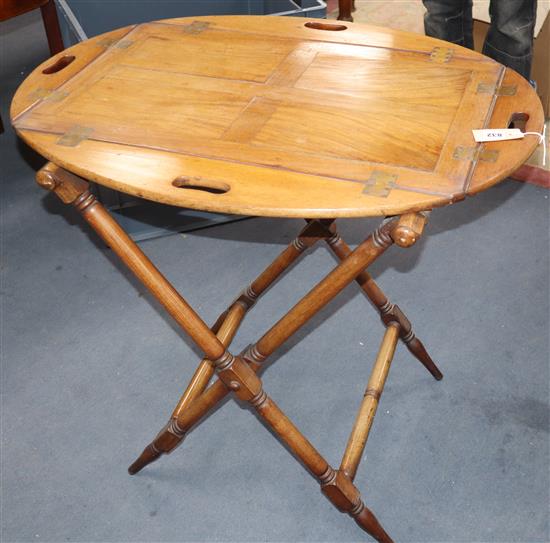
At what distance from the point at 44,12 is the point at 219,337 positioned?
2025 mm

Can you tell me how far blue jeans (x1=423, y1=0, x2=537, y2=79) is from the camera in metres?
2.46

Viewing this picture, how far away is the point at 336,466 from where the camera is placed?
1.91 m

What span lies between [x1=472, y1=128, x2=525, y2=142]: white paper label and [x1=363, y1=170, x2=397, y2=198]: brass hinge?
0.65 feet

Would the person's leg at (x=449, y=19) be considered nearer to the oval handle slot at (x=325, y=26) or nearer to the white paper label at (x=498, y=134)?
the oval handle slot at (x=325, y=26)

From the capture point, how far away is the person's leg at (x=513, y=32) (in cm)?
245

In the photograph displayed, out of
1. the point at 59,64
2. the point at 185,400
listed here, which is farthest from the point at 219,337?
the point at 59,64

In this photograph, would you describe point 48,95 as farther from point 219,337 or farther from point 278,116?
point 219,337

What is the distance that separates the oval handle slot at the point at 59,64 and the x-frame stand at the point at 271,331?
0.40 m

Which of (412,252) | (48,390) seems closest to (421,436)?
(412,252)

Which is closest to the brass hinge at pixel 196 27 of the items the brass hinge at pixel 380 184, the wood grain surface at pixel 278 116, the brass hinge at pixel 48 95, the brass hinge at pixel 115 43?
the wood grain surface at pixel 278 116

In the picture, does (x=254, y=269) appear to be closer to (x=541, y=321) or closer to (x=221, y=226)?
(x=221, y=226)

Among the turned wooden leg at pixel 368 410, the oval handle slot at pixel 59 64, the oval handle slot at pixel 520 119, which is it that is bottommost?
the turned wooden leg at pixel 368 410

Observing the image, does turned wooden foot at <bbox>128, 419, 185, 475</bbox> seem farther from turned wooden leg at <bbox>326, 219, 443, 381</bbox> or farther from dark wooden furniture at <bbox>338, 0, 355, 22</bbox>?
dark wooden furniture at <bbox>338, 0, 355, 22</bbox>

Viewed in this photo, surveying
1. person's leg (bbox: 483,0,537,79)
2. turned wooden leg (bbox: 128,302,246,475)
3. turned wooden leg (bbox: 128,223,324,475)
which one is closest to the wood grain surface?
turned wooden leg (bbox: 128,223,324,475)
